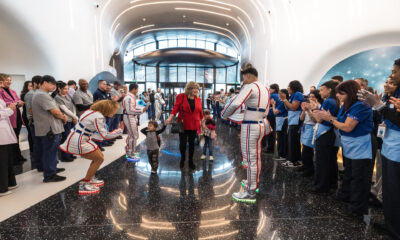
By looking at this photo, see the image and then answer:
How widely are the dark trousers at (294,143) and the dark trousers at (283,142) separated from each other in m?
0.40

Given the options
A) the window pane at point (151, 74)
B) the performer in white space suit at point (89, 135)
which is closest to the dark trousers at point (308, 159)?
the performer in white space suit at point (89, 135)

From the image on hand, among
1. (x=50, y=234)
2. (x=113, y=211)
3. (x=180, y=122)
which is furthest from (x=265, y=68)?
(x=50, y=234)

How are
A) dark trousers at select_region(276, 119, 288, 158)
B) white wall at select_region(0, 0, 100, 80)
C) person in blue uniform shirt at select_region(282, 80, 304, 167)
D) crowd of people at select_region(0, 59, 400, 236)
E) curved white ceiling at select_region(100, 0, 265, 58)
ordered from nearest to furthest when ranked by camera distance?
crowd of people at select_region(0, 59, 400, 236) < person in blue uniform shirt at select_region(282, 80, 304, 167) < dark trousers at select_region(276, 119, 288, 158) < white wall at select_region(0, 0, 100, 80) < curved white ceiling at select_region(100, 0, 265, 58)

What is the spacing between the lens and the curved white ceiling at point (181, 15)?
8758mm

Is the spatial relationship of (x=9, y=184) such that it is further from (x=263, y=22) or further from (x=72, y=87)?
(x=263, y=22)

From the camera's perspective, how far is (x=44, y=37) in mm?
5117

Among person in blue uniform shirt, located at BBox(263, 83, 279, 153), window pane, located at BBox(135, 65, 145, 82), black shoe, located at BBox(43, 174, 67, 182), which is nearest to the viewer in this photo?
black shoe, located at BBox(43, 174, 67, 182)

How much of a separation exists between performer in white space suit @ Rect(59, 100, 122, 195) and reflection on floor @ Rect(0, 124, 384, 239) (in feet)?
0.74

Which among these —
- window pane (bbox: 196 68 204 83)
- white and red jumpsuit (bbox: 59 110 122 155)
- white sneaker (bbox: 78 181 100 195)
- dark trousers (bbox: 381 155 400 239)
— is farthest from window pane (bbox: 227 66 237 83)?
dark trousers (bbox: 381 155 400 239)

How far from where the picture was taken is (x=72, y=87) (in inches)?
191

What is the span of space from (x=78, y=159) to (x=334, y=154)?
14.8 feet

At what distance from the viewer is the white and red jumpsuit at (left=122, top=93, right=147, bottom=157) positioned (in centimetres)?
377

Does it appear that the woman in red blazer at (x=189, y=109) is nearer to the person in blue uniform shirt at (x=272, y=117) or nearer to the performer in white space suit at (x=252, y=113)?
the performer in white space suit at (x=252, y=113)

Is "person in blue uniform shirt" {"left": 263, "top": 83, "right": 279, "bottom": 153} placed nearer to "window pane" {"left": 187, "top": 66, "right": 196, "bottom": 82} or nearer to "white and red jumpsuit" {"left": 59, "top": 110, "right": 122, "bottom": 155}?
"white and red jumpsuit" {"left": 59, "top": 110, "right": 122, "bottom": 155}
